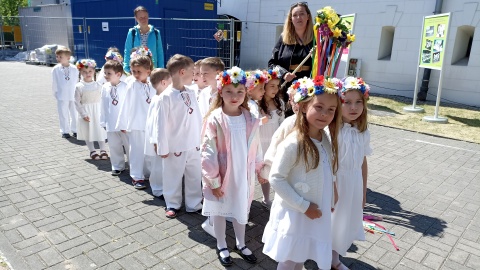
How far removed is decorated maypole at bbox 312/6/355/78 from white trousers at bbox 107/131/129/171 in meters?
2.81

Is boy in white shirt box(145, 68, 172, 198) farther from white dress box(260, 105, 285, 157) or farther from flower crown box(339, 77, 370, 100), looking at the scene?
flower crown box(339, 77, 370, 100)

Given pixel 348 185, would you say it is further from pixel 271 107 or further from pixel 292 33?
pixel 292 33

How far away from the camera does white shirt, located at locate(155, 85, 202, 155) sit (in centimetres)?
365

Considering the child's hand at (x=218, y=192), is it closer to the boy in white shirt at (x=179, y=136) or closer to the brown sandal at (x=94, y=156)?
the boy in white shirt at (x=179, y=136)

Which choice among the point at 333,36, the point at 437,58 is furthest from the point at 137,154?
the point at 437,58

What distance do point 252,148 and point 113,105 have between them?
8.52 feet

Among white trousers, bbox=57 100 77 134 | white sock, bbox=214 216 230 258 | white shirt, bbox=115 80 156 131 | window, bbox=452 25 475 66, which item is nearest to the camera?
white sock, bbox=214 216 230 258

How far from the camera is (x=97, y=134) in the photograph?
5652 mm

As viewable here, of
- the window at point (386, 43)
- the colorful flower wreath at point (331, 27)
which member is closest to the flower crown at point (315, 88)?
the colorful flower wreath at point (331, 27)

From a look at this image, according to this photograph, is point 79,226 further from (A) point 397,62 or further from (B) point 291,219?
(A) point 397,62

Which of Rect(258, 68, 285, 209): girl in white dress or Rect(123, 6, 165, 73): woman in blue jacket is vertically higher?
Rect(123, 6, 165, 73): woman in blue jacket

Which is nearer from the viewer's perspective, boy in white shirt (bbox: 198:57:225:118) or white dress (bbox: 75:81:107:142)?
boy in white shirt (bbox: 198:57:225:118)

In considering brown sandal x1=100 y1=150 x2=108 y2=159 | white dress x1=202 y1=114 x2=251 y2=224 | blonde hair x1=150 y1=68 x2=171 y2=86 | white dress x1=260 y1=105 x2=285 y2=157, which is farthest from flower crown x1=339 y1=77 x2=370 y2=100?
brown sandal x1=100 y1=150 x2=108 y2=159

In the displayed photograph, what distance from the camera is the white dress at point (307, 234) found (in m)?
2.32
